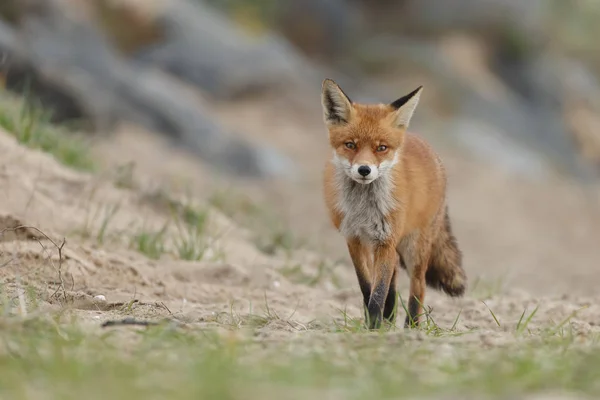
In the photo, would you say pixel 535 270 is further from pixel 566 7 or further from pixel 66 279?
pixel 566 7

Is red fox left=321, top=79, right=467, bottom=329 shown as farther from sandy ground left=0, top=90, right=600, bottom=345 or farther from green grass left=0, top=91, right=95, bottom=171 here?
green grass left=0, top=91, right=95, bottom=171

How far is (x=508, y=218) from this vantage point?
14180 mm

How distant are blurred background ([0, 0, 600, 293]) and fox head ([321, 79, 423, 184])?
331 centimetres

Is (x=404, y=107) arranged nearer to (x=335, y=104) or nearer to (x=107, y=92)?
(x=335, y=104)

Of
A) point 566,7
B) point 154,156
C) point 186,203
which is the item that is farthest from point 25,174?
point 566,7

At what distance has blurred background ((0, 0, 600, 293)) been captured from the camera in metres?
12.2

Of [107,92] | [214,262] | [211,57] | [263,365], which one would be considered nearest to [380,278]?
[263,365]

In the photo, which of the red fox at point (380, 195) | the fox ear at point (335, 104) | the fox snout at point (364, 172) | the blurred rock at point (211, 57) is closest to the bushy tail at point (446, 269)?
the red fox at point (380, 195)

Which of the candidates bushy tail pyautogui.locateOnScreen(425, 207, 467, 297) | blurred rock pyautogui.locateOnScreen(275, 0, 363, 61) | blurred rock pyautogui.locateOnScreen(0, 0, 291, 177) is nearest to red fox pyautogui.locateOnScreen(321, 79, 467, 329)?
bushy tail pyautogui.locateOnScreen(425, 207, 467, 297)

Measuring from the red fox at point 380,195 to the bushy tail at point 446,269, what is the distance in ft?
0.67

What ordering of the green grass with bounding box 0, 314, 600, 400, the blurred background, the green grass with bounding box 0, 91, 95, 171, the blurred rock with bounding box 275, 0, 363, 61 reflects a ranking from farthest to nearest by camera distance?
the blurred rock with bounding box 275, 0, 363, 61 < the blurred background < the green grass with bounding box 0, 91, 95, 171 < the green grass with bounding box 0, 314, 600, 400

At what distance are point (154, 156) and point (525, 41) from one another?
12575mm

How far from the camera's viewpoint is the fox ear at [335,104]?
5215 mm

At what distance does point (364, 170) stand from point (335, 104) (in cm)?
54
